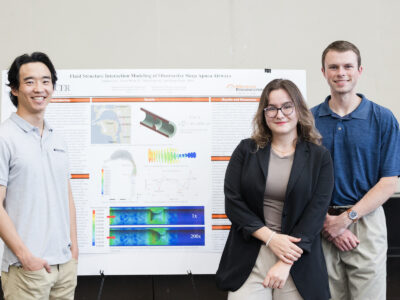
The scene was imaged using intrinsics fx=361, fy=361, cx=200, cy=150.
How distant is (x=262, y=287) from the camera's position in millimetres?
1462

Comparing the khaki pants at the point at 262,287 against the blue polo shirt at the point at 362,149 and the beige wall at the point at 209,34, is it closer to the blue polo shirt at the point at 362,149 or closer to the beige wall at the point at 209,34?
the blue polo shirt at the point at 362,149

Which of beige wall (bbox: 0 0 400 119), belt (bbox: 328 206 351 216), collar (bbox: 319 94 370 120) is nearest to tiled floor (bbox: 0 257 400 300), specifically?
belt (bbox: 328 206 351 216)

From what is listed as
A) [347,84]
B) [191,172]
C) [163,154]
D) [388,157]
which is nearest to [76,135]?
[163,154]

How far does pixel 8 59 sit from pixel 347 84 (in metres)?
2.29

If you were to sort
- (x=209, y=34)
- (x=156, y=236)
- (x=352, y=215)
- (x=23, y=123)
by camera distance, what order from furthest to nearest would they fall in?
(x=209, y=34)
(x=156, y=236)
(x=352, y=215)
(x=23, y=123)

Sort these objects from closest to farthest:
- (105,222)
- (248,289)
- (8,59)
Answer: (248,289) < (105,222) < (8,59)

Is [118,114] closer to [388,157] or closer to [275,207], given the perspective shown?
[275,207]

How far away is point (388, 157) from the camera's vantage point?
1.72 m

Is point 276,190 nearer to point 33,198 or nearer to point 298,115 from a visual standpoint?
point 298,115

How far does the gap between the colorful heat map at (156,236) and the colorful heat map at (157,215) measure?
0.04m

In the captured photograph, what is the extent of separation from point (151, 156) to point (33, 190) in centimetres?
86

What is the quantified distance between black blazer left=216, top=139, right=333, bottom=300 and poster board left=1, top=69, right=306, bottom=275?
73cm

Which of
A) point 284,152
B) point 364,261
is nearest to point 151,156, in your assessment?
point 284,152

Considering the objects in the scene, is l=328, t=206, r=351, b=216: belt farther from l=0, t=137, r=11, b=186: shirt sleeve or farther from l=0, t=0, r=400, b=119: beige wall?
l=0, t=137, r=11, b=186: shirt sleeve
